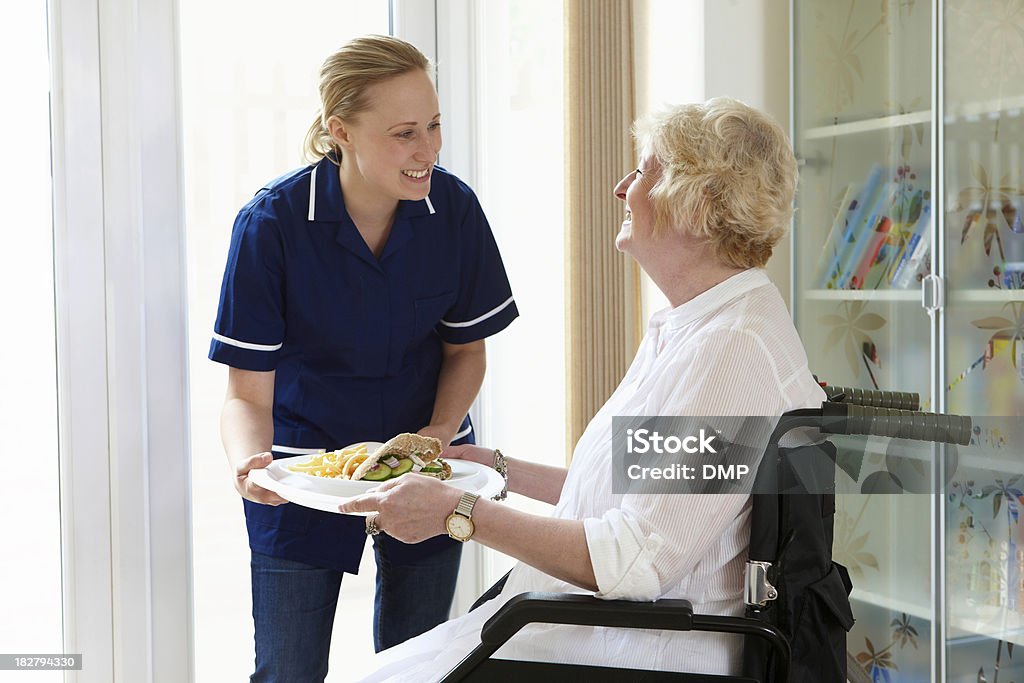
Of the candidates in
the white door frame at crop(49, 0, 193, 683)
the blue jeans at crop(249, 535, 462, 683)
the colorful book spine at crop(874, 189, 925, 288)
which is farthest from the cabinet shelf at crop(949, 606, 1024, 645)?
the white door frame at crop(49, 0, 193, 683)

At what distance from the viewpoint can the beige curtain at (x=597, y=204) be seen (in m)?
2.56

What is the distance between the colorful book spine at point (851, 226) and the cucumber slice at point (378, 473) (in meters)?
1.40

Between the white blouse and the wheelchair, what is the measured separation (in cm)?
4

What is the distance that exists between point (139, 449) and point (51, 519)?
9.9 inches

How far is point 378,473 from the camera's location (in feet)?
5.04

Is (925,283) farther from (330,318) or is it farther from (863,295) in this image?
(330,318)

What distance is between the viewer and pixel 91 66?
2201mm

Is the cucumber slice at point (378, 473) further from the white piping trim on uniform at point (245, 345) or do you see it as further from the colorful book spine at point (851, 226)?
the colorful book spine at point (851, 226)

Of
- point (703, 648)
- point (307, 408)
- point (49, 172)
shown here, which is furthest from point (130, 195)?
point (703, 648)

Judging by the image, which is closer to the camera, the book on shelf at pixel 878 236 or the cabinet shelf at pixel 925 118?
the cabinet shelf at pixel 925 118

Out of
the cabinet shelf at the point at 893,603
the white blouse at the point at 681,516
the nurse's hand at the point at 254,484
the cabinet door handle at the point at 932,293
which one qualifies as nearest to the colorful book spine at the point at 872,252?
the cabinet door handle at the point at 932,293

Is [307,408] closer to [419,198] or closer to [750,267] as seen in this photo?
[419,198]

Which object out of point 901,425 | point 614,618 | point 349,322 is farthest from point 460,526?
point 349,322

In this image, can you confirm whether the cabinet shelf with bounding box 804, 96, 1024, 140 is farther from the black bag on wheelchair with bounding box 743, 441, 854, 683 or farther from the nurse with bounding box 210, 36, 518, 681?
the black bag on wheelchair with bounding box 743, 441, 854, 683
